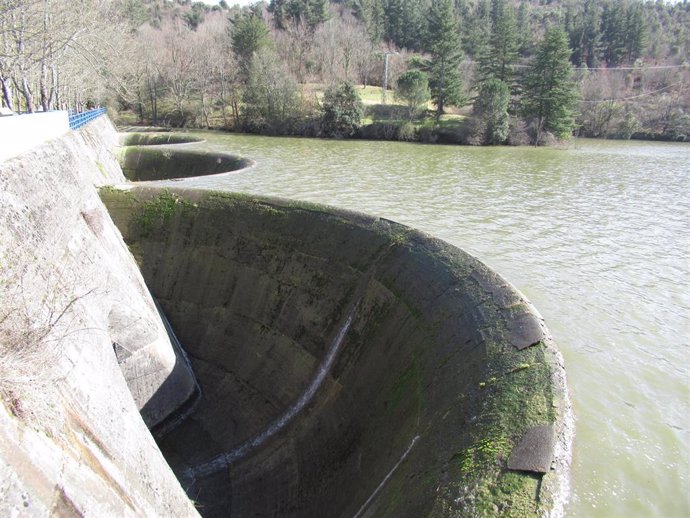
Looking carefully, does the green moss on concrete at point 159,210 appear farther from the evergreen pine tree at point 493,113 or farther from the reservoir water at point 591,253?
the evergreen pine tree at point 493,113

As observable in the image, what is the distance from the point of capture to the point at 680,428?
6629 mm

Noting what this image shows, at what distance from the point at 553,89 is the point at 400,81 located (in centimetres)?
1268

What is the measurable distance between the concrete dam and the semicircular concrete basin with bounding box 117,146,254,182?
9.83m

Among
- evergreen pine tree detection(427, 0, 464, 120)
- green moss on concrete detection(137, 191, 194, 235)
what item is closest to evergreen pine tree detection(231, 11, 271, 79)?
evergreen pine tree detection(427, 0, 464, 120)

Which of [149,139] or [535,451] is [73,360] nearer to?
[535,451]

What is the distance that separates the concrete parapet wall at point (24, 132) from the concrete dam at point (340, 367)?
287 cm

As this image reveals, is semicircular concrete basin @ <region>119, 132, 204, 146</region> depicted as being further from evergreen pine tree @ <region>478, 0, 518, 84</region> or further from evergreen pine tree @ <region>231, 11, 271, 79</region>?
evergreen pine tree @ <region>478, 0, 518, 84</region>

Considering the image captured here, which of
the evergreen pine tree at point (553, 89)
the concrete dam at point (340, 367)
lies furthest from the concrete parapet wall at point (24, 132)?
the evergreen pine tree at point (553, 89)

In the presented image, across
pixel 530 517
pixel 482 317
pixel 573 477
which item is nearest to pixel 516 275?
pixel 482 317

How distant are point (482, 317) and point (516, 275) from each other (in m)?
4.57

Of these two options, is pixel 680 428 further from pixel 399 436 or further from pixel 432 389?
pixel 399 436

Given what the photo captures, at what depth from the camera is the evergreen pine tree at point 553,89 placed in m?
40.7

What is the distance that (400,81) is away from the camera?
4534cm

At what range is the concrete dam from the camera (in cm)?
548
